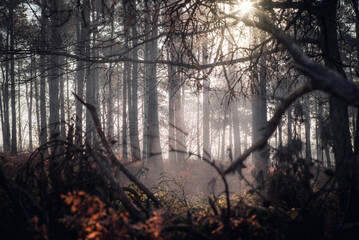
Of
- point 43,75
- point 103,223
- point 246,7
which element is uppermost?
point 43,75

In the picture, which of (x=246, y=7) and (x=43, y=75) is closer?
(x=246, y=7)

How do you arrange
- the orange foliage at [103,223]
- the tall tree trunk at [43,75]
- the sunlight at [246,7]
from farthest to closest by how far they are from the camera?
the sunlight at [246,7] < the tall tree trunk at [43,75] < the orange foliage at [103,223]

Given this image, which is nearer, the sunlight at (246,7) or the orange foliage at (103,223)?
the orange foliage at (103,223)

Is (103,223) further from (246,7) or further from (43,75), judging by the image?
(43,75)

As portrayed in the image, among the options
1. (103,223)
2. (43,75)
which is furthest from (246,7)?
(43,75)

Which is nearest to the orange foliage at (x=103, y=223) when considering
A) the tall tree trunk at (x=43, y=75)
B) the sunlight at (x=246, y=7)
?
the tall tree trunk at (x=43, y=75)

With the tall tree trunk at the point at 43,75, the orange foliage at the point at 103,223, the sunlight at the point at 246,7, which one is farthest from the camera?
the sunlight at the point at 246,7

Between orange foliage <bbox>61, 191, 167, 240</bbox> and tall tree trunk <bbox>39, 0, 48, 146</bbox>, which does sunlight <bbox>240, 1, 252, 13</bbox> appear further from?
orange foliage <bbox>61, 191, 167, 240</bbox>

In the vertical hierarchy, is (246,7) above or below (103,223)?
above

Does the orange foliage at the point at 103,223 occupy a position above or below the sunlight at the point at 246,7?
below

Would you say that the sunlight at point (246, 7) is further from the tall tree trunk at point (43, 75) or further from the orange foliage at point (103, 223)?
the orange foliage at point (103, 223)

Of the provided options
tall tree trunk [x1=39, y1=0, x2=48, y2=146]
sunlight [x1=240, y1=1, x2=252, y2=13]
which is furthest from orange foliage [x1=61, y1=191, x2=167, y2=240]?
sunlight [x1=240, y1=1, x2=252, y2=13]

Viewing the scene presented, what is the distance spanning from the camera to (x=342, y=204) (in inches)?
117

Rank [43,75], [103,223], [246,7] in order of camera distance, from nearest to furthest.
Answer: [103,223]
[246,7]
[43,75]
